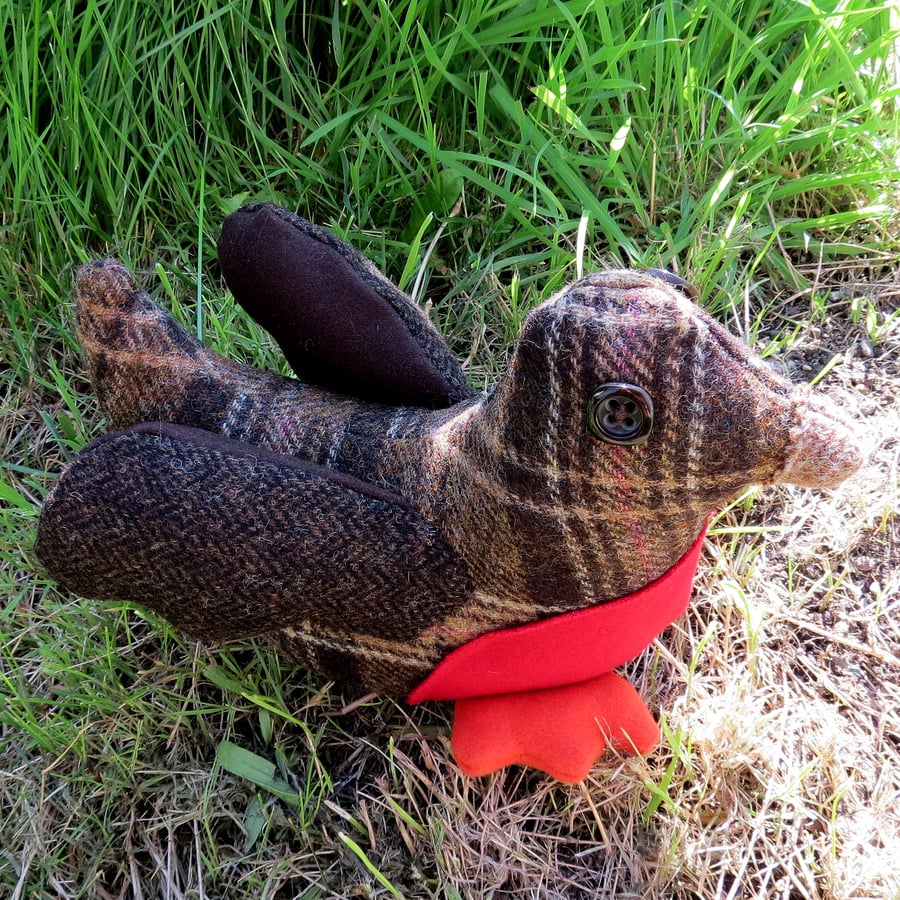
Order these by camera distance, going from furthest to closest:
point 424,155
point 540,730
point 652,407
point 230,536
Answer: point 424,155
point 540,730
point 230,536
point 652,407

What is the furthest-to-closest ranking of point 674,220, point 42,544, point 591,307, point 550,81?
1. point 674,220
2. point 550,81
3. point 42,544
4. point 591,307

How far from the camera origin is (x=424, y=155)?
144 cm

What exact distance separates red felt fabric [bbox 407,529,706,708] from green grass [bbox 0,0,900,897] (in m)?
0.47

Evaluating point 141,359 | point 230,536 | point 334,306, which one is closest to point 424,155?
point 334,306

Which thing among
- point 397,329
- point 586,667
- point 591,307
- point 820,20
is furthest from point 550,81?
point 586,667

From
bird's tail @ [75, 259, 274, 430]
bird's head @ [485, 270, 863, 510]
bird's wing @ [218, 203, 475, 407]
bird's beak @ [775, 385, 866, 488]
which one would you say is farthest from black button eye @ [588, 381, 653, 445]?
bird's tail @ [75, 259, 274, 430]

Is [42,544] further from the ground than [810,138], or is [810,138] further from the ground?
[810,138]

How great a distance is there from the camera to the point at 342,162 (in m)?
1.47

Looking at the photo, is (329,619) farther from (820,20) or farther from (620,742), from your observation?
(820,20)

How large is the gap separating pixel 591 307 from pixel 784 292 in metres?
0.84

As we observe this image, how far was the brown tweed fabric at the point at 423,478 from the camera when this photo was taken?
74 cm

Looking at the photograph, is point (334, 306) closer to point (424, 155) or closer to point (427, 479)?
point (427, 479)

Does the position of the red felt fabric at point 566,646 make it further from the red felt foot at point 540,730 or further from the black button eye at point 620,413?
the black button eye at point 620,413

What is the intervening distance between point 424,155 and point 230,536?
2.72 feet
